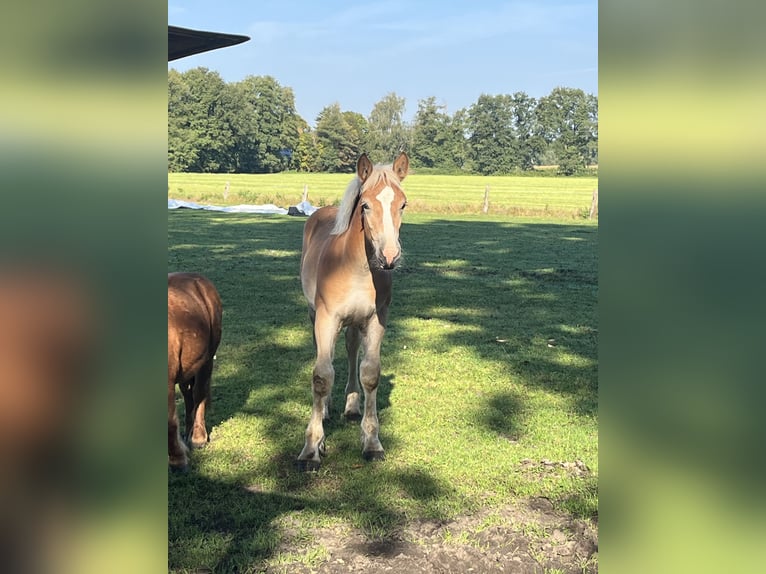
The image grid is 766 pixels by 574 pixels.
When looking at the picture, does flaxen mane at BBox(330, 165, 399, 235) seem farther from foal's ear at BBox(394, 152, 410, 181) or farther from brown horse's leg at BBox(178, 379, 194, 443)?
brown horse's leg at BBox(178, 379, 194, 443)

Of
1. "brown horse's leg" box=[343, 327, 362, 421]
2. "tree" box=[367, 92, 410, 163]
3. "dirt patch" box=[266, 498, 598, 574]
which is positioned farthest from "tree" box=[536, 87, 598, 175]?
"dirt patch" box=[266, 498, 598, 574]

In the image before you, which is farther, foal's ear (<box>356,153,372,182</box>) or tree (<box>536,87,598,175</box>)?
tree (<box>536,87,598,175</box>)

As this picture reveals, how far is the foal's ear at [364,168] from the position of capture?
401 cm

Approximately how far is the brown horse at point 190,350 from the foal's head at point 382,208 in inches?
46.3

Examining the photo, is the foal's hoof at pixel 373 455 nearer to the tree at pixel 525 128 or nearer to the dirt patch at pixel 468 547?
the dirt patch at pixel 468 547

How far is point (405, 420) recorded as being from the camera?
514cm

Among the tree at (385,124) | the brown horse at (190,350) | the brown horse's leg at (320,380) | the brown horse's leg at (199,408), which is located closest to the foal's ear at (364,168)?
the brown horse's leg at (320,380)

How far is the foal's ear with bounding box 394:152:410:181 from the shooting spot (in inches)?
166

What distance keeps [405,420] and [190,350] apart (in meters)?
1.93

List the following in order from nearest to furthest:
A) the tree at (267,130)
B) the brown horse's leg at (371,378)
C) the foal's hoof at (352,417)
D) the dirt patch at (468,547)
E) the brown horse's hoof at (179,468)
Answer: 1. the dirt patch at (468,547)
2. the brown horse's hoof at (179,468)
3. the brown horse's leg at (371,378)
4. the foal's hoof at (352,417)
5. the tree at (267,130)

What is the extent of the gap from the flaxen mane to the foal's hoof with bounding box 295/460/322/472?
1580 mm

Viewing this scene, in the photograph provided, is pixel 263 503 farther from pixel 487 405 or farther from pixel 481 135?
pixel 481 135
